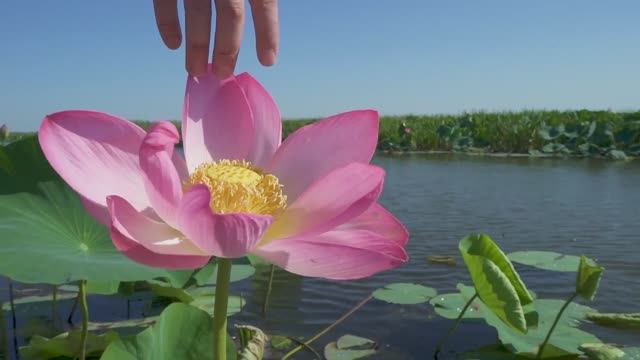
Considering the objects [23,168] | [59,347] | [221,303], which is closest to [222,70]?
[221,303]

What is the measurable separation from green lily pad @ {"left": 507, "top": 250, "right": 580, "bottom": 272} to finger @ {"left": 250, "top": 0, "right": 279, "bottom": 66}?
1249 millimetres

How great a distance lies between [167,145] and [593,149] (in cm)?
823

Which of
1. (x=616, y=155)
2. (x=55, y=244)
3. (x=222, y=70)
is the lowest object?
(x=616, y=155)

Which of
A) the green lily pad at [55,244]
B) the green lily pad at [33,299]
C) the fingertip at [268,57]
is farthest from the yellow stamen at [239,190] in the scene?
the green lily pad at [33,299]

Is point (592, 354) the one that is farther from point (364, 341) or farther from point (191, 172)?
point (191, 172)

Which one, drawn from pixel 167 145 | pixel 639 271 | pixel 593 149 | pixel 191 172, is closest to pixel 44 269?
pixel 191 172

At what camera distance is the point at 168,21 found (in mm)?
558

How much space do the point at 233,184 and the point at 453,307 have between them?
2.99 ft

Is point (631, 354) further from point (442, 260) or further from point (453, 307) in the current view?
point (442, 260)

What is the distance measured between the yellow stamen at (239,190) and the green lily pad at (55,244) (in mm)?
235

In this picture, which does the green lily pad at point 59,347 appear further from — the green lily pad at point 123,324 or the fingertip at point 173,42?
the fingertip at point 173,42

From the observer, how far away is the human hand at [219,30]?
20.9 inches

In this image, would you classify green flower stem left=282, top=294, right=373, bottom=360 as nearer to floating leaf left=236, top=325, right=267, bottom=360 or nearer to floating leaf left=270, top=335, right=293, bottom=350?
floating leaf left=270, top=335, right=293, bottom=350

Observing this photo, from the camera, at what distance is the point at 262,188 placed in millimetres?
560
